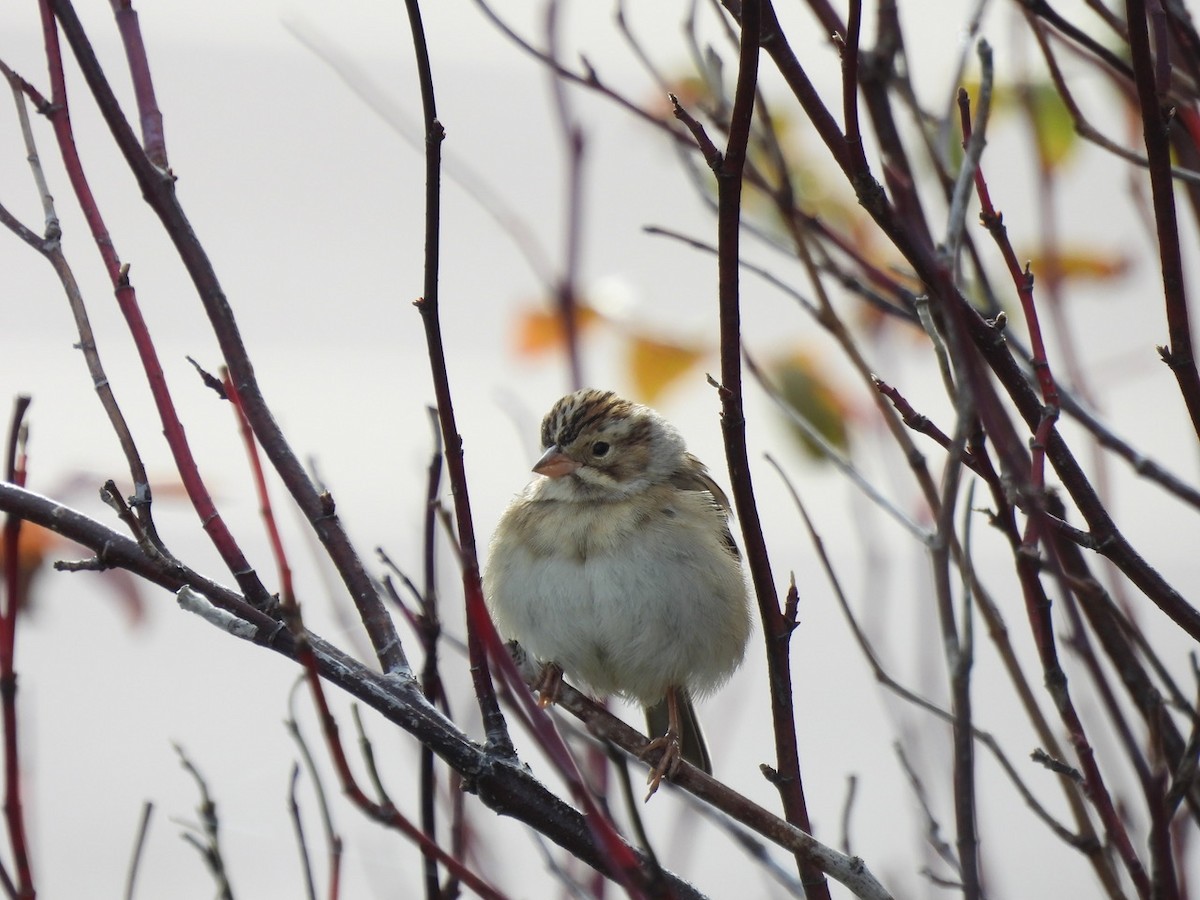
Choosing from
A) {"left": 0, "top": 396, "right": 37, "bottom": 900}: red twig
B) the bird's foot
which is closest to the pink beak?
the bird's foot

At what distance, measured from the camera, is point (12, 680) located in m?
2.06

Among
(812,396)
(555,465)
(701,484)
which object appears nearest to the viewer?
(812,396)

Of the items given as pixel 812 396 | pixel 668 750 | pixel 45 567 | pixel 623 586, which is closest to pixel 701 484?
pixel 623 586

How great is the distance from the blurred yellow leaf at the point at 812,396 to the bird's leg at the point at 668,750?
2.88 ft

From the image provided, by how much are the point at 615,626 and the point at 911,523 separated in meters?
1.78

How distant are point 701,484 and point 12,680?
2.71 metres

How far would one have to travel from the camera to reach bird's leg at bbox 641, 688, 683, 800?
289 centimetres

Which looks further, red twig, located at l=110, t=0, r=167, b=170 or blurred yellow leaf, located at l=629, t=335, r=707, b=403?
blurred yellow leaf, located at l=629, t=335, r=707, b=403

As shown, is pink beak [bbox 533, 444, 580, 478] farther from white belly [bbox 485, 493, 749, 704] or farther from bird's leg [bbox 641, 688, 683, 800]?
bird's leg [bbox 641, 688, 683, 800]

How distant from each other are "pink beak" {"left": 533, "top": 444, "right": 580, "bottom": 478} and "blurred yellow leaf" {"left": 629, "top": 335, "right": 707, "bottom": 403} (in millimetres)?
517

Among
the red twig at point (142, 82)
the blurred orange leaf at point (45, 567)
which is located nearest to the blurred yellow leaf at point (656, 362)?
the blurred orange leaf at point (45, 567)

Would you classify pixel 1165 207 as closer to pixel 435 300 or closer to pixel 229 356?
pixel 435 300

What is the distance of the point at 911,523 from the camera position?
2215 mm

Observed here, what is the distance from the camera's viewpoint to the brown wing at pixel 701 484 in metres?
4.34
